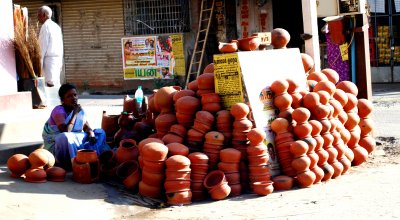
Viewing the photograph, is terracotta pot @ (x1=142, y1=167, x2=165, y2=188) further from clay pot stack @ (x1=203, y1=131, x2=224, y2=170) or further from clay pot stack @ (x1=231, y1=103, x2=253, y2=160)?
clay pot stack @ (x1=231, y1=103, x2=253, y2=160)

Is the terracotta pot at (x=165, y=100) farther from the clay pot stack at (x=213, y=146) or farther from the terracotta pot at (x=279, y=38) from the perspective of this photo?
the terracotta pot at (x=279, y=38)

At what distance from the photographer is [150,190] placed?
6.46 meters

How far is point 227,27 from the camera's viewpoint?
1975cm

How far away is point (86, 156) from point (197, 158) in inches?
48.1

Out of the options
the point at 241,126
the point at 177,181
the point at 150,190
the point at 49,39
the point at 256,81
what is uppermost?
the point at 49,39

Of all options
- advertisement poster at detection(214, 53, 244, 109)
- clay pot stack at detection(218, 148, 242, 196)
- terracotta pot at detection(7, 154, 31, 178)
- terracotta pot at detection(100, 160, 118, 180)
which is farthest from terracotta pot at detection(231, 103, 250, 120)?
terracotta pot at detection(7, 154, 31, 178)

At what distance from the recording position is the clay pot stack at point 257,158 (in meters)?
6.55

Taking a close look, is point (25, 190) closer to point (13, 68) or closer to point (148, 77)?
point (13, 68)

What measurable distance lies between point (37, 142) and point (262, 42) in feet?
9.81

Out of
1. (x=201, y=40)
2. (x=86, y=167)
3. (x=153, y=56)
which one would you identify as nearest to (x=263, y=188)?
(x=86, y=167)

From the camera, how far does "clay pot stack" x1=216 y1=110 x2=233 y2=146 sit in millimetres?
6781

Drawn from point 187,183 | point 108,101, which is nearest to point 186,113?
point 187,183

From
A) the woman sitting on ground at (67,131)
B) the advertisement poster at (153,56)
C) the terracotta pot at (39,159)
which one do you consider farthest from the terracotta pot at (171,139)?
the advertisement poster at (153,56)

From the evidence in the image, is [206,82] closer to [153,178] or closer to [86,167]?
[153,178]
